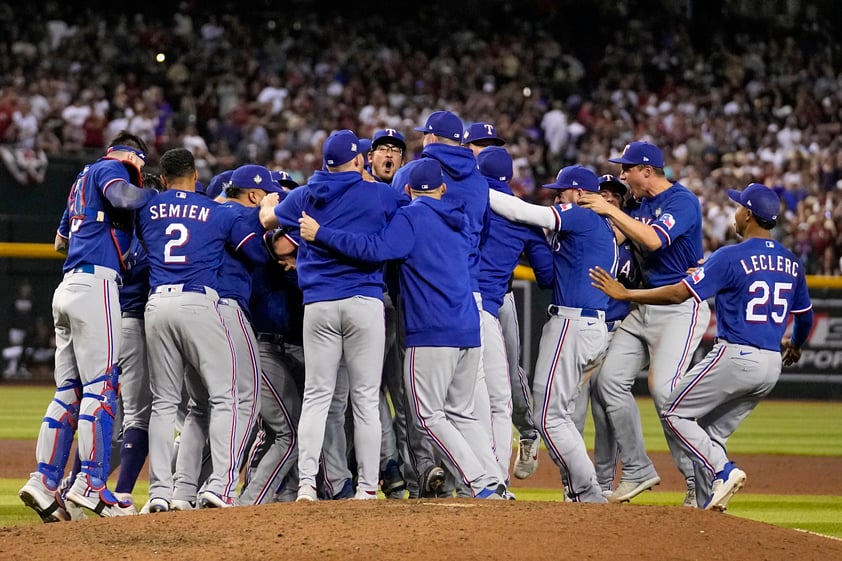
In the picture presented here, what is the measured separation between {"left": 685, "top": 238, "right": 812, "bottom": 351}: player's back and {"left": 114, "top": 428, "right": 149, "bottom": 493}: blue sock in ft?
10.6

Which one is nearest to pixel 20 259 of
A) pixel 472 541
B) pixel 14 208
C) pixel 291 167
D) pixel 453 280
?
pixel 14 208

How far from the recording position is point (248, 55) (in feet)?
68.8

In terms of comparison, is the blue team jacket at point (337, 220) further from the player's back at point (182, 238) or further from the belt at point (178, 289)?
the belt at point (178, 289)

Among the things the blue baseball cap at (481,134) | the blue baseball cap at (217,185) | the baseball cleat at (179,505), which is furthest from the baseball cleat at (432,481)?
the blue baseball cap at (217,185)

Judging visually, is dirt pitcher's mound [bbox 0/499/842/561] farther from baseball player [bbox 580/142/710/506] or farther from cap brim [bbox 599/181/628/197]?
cap brim [bbox 599/181/628/197]

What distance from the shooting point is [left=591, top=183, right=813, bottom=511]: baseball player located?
22.5 ft

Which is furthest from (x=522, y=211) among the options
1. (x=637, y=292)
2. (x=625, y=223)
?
(x=637, y=292)

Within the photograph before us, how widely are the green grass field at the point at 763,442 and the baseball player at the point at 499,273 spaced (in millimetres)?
1274

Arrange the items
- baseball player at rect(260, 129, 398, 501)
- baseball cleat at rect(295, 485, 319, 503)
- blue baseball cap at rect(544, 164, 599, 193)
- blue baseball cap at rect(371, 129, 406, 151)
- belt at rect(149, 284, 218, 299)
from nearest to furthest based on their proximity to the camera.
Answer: baseball cleat at rect(295, 485, 319, 503), baseball player at rect(260, 129, 398, 501), belt at rect(149, 284, 218, 299), blue baseball cap at rect(544, 164, 599, 193), blue baseball cap at rect(371, 129, 406, 151)

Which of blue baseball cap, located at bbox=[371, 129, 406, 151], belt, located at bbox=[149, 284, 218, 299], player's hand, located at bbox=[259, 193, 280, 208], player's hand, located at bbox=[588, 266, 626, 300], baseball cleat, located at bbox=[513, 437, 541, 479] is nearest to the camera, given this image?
belt, located at bbox=[149, 284, 218, 299]

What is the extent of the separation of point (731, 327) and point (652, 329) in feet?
2.52

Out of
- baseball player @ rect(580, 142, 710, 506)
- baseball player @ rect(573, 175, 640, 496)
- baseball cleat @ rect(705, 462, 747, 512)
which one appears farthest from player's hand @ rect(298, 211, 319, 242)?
baseball cleat @ rect(705, 462, 747, 512)

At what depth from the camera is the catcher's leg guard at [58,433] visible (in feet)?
21.9

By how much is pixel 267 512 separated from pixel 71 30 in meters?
16.3
